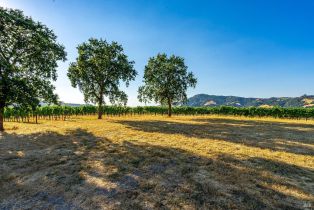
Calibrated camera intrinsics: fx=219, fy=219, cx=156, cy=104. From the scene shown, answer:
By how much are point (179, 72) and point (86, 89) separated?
76.2 ft

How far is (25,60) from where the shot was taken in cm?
2509

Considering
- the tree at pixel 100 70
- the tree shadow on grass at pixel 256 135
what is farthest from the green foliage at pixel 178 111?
the tree shadow on grass at pixel 256 135

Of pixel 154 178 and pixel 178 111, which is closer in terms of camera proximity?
pixel 154 178

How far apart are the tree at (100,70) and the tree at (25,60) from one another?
47.0 ft

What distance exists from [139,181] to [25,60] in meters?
23.3

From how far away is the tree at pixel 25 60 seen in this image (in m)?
21.8

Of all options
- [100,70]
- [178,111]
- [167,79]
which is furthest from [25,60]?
[178,111]

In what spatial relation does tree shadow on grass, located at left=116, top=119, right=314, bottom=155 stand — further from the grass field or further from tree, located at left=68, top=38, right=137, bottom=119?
tree, located at left=68, top=38, right=137, bottom=119

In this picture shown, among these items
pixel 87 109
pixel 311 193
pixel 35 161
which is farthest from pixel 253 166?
pixel 87 109

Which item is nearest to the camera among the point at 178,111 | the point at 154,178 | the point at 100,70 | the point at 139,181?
the point at 139,181

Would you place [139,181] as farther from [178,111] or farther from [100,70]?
[178,111]

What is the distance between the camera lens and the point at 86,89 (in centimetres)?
4362

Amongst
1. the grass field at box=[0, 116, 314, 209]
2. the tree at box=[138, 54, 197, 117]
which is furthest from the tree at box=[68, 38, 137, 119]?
the grass field at box=[0, 116, 314, 209]

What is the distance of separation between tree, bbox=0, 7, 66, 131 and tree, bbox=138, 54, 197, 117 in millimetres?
29903
